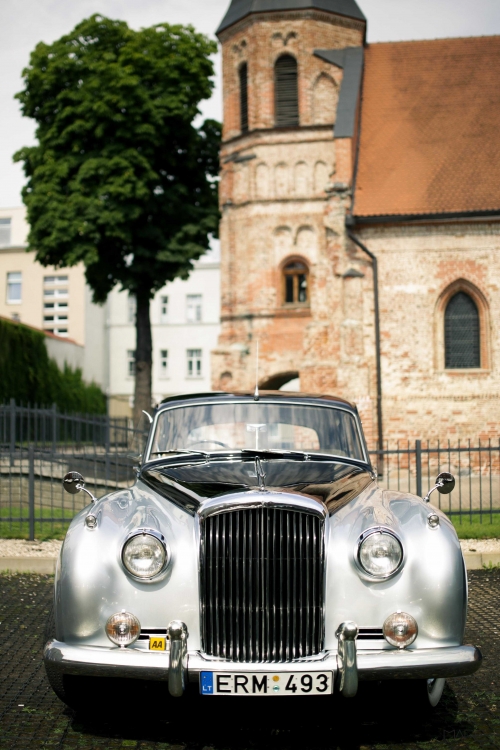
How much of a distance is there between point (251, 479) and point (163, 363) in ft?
177

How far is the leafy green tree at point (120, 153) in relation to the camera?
26562 millimetres

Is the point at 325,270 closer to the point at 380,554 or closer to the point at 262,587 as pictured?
the point at 380,554

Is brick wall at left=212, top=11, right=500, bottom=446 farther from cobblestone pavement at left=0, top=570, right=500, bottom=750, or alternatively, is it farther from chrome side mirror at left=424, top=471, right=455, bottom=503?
cobblestone pavement at left=0, top=570, right=500, bottom=750

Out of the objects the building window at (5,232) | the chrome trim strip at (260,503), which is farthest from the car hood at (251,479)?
the building window at (5,232)

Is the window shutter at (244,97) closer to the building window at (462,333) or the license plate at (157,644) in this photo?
the building window at (462,333)

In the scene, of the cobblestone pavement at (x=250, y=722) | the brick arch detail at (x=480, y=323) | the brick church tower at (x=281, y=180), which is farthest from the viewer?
the brick church tower at (x=281, y=180)

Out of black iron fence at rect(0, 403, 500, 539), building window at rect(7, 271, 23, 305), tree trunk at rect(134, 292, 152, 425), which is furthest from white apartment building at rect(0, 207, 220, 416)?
black iron fence at rect(0, 403, 500, 539)

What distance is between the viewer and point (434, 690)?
425 cm

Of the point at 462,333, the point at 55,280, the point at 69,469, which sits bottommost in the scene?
the point at 69,469

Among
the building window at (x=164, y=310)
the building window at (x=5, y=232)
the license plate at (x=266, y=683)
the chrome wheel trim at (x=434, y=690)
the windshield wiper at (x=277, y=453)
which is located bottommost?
the chrome wheel trim at (x=434, y=690)

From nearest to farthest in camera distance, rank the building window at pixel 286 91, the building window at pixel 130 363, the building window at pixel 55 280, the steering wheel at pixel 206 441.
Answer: the steering wheel at pixel 206 441 < the building window at pixel 286 91 < the building window at pixel 55 280 < the building window at pixel 130 363

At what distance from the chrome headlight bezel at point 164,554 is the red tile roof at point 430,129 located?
19532mm

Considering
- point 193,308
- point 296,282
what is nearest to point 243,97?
point 296,282

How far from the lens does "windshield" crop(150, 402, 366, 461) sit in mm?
5457
